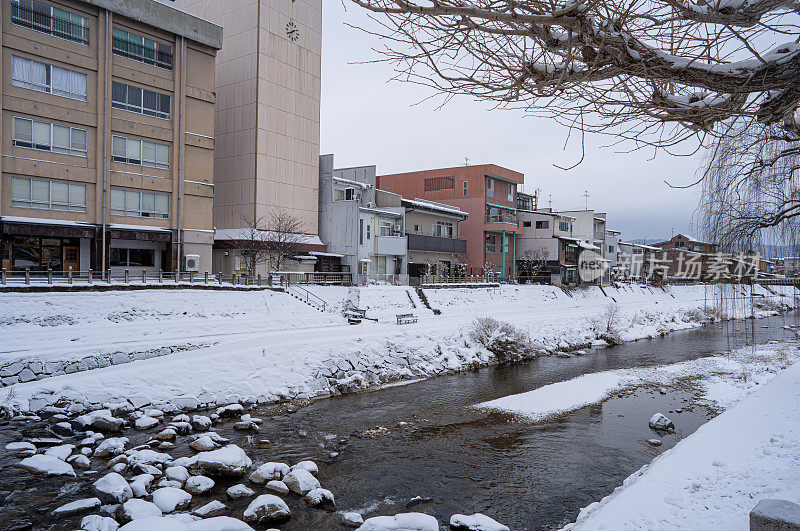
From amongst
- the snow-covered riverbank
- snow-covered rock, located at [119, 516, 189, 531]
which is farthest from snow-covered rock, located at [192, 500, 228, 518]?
the snow-covered riverbank

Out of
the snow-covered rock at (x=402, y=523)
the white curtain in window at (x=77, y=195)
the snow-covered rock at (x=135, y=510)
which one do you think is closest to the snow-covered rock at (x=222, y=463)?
the snow-covered rock at (x=135, y=510)

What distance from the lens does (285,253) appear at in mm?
32438

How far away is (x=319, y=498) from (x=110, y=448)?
5617 mm

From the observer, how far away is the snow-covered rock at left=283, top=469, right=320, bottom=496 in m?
9.48

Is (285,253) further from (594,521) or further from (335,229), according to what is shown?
(594,521)

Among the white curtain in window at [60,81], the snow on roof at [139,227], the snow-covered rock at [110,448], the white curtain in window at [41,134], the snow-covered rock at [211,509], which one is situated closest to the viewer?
the snow-covered rock at [211,509]

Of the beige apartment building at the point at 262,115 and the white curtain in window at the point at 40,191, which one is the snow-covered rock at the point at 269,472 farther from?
the beige apartment building at the point at 262,115

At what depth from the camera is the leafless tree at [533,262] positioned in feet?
171

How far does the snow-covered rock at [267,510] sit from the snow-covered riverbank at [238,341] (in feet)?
24.5

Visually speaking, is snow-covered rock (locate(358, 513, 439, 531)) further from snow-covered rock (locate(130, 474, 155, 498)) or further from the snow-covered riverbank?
the snow-covered riverbank

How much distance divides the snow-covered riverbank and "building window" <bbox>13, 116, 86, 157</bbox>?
9722 mm

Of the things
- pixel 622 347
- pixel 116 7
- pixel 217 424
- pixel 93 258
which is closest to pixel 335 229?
pixel 93 258

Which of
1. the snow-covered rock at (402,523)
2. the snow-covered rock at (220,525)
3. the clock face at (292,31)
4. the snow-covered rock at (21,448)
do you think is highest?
the clock face at (292,31)

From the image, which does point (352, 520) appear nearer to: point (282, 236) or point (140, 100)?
point (282, 236)
